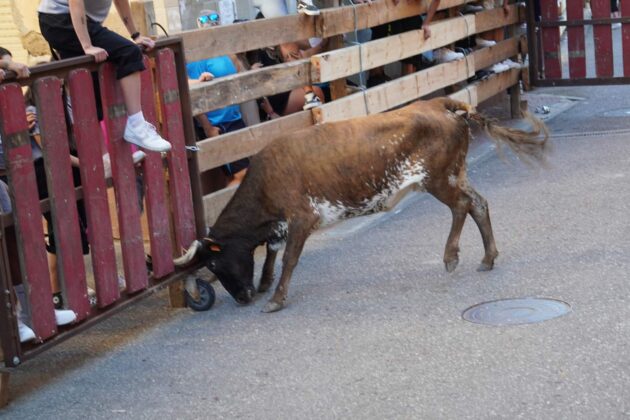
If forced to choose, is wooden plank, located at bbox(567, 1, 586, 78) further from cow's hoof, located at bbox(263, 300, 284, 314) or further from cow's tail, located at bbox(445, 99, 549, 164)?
cow's hoof, located at bbox(263, 300, 284, 314)

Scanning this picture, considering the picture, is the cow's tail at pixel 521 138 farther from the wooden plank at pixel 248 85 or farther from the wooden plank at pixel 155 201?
the wooden plank at pixel 155 201

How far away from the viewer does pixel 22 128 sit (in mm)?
5832

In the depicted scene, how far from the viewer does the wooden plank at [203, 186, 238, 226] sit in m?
8.55

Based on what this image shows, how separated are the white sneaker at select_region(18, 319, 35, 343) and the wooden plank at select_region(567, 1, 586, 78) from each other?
9.37m

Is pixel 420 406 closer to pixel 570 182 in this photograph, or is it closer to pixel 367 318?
pixel 367 318

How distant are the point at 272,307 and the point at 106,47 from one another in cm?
193

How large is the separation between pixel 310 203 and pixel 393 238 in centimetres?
158

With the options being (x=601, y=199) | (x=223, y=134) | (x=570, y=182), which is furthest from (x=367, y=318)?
(x=570, y=182)

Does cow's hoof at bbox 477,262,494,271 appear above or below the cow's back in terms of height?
below

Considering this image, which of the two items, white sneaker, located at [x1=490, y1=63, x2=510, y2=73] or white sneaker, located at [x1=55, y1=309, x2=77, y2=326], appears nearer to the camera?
white sneaker, located at [x1=55, y1=309, x2=77, y2=326]

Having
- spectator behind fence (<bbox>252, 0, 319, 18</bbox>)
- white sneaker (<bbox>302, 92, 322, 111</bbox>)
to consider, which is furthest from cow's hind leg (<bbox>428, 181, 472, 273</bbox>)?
spectator behind fence (<bbox>252, 0, 319, 18</bbox>)

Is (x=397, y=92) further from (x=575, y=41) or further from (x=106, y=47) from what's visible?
(x=106, y=47)

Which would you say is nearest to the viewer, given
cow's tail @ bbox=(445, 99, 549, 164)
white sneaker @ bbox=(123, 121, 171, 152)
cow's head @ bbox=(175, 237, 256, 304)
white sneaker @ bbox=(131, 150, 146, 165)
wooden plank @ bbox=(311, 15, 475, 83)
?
white sneaker @ bbox=(123, 121, 171, 152)

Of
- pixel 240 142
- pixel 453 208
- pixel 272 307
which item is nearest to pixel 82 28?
pixel 272 307
